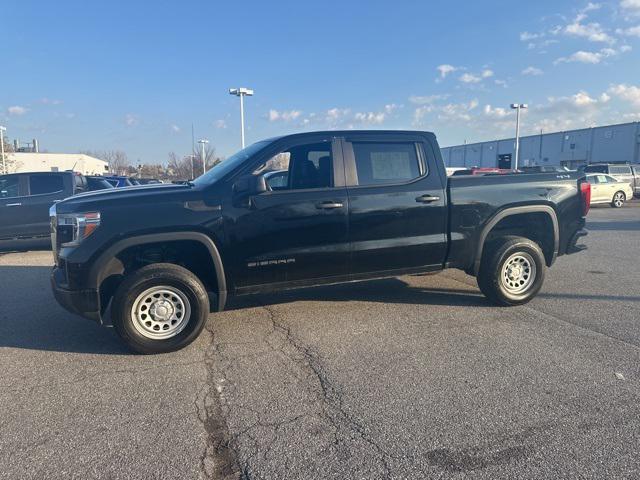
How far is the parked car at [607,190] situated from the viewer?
66.6 feet

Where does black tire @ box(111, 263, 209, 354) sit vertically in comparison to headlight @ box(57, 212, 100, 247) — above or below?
below

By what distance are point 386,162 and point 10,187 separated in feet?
28.1

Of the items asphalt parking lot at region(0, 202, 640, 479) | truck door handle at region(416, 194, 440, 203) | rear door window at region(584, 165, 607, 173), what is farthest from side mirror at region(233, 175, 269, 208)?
rear door window at region(584, 165, 607, 173)

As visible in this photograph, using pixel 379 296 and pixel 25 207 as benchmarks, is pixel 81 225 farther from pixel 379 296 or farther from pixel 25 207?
pixel 25 207

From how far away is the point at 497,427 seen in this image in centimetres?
292

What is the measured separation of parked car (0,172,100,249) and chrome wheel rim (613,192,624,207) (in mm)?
21829

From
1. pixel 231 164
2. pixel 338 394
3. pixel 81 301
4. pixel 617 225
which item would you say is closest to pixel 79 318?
pixel 81 301

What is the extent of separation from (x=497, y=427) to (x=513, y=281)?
9.52ft

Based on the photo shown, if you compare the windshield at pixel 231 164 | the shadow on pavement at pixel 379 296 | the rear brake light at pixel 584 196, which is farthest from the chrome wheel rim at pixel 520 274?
the windshield at pixel 231 164

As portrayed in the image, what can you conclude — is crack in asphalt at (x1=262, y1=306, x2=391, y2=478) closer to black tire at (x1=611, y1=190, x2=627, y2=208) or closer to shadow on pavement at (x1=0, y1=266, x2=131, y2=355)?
shadow on pavement at (x1=0, y1=266, x2=131, y2=355)

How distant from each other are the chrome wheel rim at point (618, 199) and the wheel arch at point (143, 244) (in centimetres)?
2175

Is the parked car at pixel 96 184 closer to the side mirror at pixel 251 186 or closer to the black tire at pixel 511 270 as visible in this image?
the side mirror at pixel 251 186

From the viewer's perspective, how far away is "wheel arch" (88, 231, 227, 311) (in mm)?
4023

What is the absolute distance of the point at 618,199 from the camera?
20.6 m
